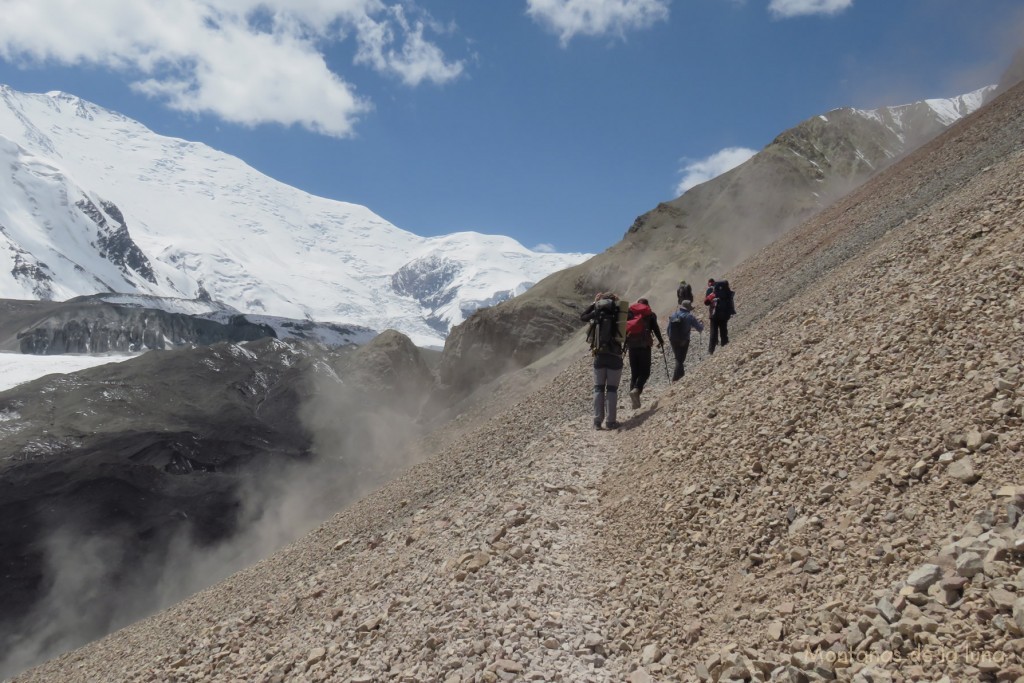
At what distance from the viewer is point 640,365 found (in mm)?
14250

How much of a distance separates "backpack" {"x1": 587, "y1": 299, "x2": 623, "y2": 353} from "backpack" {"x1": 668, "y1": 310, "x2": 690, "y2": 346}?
6.72ft

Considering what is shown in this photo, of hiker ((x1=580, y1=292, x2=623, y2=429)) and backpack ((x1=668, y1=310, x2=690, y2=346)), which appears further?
backpack ((x1=668, y1=310, x2=690, y2=346))

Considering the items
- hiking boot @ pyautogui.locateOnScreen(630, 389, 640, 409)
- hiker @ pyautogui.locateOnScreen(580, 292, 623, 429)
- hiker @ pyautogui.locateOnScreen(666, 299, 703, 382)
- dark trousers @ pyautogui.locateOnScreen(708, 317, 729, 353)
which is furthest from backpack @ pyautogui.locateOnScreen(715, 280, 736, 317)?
hiker @ pyautogui.locateOnScreen(580, 292, 623, 429)

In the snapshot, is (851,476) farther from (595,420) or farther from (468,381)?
(468,381)

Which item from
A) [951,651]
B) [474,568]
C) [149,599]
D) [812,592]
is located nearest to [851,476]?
[812,592]

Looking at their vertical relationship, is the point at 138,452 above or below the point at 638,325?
above

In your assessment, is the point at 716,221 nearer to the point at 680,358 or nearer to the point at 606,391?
the point at 680,358

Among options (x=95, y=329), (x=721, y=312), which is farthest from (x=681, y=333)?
(x=95, y=329)

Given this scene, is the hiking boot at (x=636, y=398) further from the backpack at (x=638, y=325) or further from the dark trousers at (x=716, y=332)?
the dark trousers at (x=716, y=332)

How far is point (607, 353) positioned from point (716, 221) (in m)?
35.8

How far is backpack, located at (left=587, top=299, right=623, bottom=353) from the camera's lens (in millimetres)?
13406

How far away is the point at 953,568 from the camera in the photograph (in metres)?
5.49

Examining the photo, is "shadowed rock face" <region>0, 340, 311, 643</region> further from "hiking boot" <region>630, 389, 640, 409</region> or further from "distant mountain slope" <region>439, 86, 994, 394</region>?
"hiking boot" <region>630, 389, 640, 409</region>

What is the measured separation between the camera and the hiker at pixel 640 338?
46.1ft
